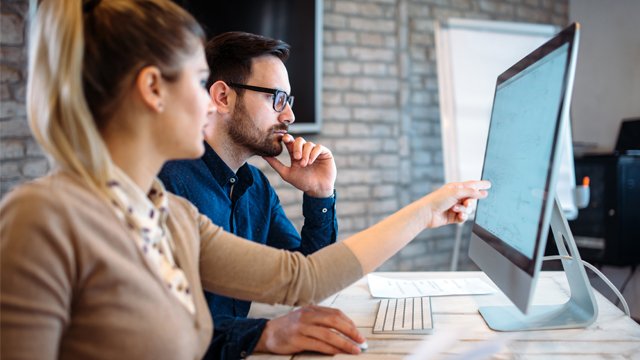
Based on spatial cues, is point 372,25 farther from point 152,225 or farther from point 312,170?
point 152,225

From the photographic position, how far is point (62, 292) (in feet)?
1.97

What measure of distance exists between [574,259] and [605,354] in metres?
0.20

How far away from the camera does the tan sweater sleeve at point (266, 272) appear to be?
3.02 ft

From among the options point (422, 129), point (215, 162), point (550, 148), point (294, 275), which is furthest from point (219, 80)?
point (422, 129)

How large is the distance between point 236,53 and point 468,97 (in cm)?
189

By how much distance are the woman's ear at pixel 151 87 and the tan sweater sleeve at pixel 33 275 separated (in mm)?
190

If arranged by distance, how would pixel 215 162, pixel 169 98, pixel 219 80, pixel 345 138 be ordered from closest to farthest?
pixel 169 98
pixel 215 162
pixel 219 80
pixel 345 138

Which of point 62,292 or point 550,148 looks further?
point 550,148

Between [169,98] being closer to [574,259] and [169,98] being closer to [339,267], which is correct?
[339,267]

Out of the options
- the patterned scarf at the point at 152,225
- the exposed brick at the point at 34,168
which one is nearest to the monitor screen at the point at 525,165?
the patterned scarf at the point at 152,225

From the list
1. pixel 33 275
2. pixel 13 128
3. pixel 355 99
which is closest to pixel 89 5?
pixel 33 275

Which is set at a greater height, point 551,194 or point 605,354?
point 551,194

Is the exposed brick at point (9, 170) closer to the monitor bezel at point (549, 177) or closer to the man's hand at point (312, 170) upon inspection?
the man's hand at point (312, 170)

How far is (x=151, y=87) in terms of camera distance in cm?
73
